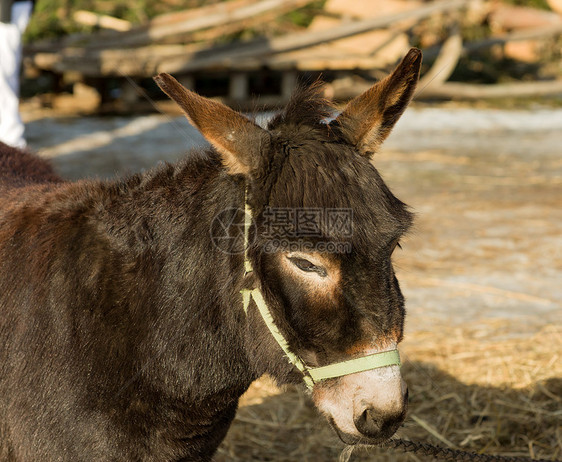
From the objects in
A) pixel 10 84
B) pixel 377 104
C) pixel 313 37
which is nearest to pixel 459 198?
pixel 10 84

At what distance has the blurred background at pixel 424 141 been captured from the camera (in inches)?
154

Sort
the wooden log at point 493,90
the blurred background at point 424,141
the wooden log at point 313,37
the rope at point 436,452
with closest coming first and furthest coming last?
the rope at point 436,452 < the blurred background at point 424,141 < the wooden log at point 313,37 < the wooden log at point 493,90

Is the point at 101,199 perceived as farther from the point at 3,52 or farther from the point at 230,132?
the point at 3,52

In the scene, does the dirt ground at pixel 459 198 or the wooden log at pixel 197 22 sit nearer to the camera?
the dirt ground at pixel 459 198

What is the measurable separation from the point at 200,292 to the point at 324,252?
49cm

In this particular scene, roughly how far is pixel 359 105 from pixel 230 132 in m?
0.47

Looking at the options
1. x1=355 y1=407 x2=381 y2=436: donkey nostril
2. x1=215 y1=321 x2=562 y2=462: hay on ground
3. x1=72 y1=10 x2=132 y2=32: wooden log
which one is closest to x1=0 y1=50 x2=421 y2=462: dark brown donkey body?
x1=355 y1=407 x2=381 y2=436: donkey nostril

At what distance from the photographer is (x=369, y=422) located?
2.08 m

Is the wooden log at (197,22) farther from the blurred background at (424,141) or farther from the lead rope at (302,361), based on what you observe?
the lead rope at (302,361)

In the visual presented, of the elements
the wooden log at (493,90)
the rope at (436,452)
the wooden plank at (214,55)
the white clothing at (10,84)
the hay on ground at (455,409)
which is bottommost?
the wooden log at (493,90)

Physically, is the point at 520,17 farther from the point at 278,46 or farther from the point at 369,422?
the point at 369,422

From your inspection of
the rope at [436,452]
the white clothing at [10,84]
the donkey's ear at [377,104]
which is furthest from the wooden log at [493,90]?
the donkey's ear at [377,104]

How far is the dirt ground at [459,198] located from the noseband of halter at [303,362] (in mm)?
539

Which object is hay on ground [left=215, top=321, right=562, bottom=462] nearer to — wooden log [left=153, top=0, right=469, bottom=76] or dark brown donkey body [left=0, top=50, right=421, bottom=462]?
dark brown donkey body [left=0, top=50, right=421, bottom=462]
